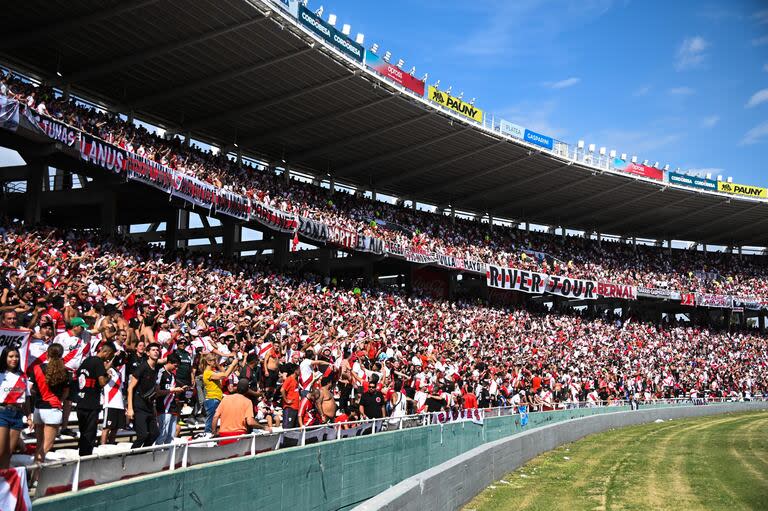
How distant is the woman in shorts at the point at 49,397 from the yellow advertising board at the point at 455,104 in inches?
1141

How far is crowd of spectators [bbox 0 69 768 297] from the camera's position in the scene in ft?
85.7

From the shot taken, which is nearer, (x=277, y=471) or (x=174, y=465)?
(x=174, y=465)

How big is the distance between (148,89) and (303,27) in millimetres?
7560

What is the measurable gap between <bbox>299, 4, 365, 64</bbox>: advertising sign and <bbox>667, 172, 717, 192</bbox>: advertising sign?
85.8 ft

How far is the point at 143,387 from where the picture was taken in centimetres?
935

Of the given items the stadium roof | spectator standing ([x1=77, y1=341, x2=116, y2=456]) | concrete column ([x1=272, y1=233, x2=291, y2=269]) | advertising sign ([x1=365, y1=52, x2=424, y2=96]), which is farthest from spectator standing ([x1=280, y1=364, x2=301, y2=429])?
concrete column ([x1=272, y1=233, x2=291, y2=269])

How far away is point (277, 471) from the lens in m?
8.43

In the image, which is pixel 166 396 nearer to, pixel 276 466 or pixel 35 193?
pixel 276 466

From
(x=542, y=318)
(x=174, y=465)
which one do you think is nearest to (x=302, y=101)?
(x=542, y=318)

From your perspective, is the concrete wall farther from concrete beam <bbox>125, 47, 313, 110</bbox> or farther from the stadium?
concrete beam <bbox>125, 47, 313, 110</bbox>

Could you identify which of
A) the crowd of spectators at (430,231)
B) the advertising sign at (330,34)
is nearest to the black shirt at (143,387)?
the crowd of spectators at (430,231)

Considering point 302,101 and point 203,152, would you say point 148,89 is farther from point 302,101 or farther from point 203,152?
point 302,101

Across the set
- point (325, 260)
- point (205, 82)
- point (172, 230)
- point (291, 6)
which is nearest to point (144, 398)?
point (291, 6)

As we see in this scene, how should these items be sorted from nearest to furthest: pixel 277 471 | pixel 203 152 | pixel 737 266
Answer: pixel 277 471, pixel 203 152, pixel 737 266
